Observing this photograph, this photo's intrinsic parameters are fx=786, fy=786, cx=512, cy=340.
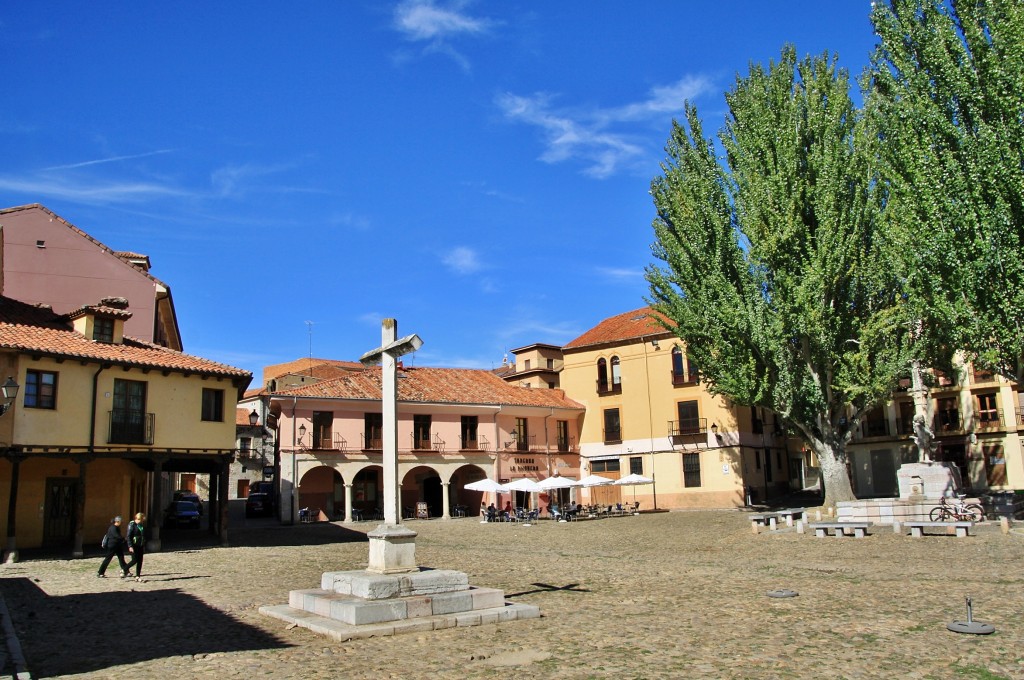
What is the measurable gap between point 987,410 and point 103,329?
40.8 m

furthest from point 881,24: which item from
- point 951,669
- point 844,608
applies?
point 951,669

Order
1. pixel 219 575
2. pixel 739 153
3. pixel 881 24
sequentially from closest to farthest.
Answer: pixel 219 575
pixel 881 24
pixel 739 153

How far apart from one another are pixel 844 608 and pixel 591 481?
25.1 metres

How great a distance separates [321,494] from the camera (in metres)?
37.7

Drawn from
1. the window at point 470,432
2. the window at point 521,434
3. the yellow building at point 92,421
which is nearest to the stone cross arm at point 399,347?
the yellow building at point 92,421

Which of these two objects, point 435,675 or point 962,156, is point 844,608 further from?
point 962,156

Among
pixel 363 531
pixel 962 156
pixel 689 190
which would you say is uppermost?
pixel 689 190

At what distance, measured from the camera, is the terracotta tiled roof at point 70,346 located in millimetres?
21000

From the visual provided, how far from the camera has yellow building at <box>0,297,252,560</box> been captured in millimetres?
20703

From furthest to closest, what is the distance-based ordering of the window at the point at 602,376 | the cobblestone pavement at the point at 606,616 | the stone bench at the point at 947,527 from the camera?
the window at the point at 602,376
the stone bench at the point at 947,527
the cobblestone pavement at the point at 606,616

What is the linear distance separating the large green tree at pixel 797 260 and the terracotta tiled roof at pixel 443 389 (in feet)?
56.1

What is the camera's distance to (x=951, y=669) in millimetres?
7090

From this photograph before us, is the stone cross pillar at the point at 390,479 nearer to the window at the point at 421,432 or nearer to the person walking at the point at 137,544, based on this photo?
the person walking at the point at 137,544

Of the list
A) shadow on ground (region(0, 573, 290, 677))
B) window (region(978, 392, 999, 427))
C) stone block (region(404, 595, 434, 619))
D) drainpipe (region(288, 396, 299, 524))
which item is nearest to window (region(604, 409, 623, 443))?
drainpipe (region(288, 396, 299, 524))
